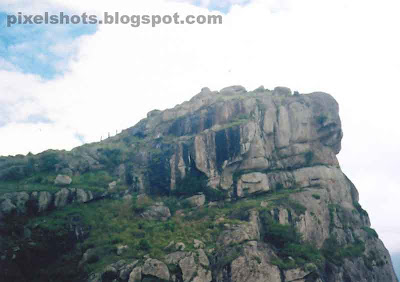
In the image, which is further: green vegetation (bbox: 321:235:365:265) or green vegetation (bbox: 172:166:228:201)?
→ green vegetation (bbox: 172:166:228:201)

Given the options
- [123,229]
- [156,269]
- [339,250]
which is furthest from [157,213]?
[339,250]

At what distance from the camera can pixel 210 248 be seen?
47844 millimetres

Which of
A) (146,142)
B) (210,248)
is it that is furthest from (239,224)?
(146,142)

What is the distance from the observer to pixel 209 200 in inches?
2499

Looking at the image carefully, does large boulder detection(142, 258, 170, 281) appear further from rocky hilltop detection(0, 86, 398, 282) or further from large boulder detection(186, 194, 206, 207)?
large boulder detection(186, 194, 206, 207)

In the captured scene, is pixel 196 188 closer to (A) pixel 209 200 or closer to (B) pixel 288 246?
(A) pixel 209 200

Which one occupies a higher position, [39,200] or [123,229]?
[39,200]

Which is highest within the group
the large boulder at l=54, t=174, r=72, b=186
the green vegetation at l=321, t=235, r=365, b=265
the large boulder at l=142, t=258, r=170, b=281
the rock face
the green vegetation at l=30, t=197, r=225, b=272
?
the large boulder at l=54, t=174, r=72, b=186

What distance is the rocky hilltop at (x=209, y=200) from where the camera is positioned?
46344 millimetres

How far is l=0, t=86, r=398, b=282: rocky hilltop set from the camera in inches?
1825

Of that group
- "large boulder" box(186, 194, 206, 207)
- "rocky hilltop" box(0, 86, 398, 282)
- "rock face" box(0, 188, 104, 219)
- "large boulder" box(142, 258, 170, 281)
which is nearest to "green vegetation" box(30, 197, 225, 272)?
"rocky hilltop" box(0, 86, 398, 282)

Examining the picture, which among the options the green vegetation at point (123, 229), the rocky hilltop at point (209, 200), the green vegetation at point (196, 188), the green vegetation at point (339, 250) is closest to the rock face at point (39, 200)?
the rocky hilltop at point (209, 200)

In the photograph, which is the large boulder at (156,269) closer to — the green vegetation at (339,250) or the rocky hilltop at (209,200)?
the rocky hilltop at (209,200)

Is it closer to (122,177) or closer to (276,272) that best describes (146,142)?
(122,177)
